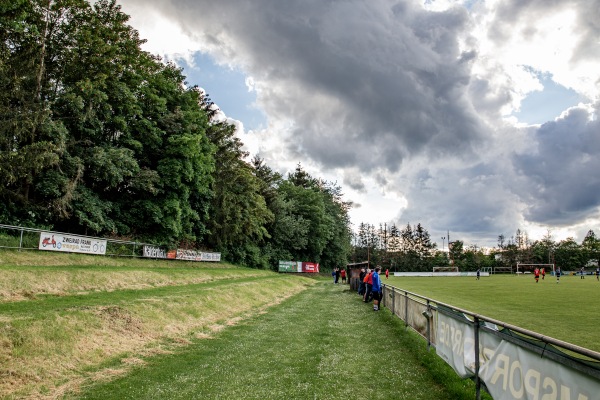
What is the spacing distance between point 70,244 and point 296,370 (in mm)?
18020

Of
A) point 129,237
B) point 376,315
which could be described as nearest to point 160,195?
point 129,237

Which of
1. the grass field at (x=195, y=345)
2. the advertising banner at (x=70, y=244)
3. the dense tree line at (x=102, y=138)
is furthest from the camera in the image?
the dense tree line at (x=102, y=138)

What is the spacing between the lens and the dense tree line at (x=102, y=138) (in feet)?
76.0

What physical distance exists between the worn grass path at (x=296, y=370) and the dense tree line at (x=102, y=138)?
18222mm

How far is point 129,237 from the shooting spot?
30.7 metres

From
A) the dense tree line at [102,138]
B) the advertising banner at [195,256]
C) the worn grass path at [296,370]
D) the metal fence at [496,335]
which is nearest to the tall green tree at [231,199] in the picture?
the dense tree line at [102,138]

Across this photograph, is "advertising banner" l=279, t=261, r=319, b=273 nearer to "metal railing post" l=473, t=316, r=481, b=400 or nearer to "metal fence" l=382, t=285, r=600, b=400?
"metal fence" l=382, t=285, r=600, b=400

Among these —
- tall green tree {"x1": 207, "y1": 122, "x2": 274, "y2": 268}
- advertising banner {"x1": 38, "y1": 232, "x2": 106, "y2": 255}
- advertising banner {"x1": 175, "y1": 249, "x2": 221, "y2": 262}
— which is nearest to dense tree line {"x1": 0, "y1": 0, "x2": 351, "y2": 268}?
tall green tree {"x1": 207, "y1": 122, "x2": 274, "y2": 268}

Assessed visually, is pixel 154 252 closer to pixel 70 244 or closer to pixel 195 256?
pixel 195 256

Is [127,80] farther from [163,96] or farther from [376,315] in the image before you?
[376,315]

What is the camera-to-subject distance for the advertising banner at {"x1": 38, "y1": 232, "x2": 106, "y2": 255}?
19797 millimetres

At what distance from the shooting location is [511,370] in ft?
14.8

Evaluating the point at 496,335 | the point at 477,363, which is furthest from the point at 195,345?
the point at 496,335

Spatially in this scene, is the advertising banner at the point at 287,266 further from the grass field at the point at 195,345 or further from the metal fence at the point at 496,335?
the metal fence at the point at 496,335
